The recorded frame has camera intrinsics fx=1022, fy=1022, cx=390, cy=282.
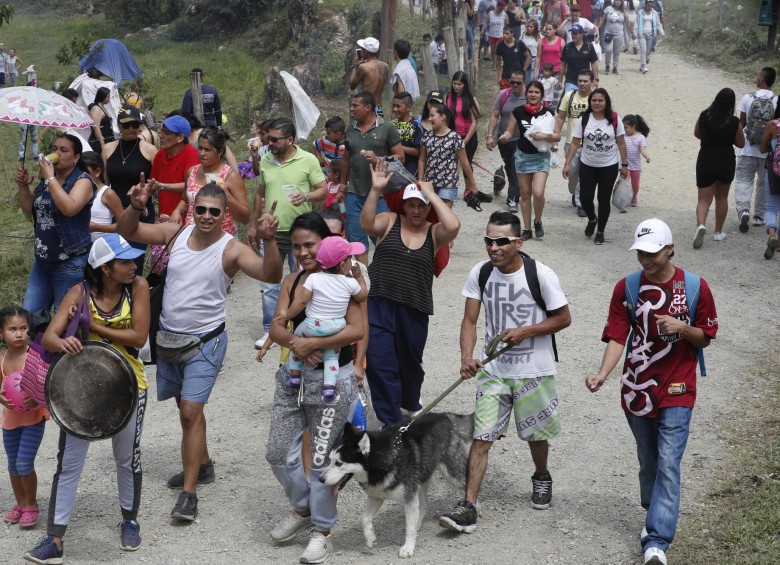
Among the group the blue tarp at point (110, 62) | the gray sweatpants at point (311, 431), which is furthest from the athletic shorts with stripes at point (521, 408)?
the blue tarp at point (110, 62)

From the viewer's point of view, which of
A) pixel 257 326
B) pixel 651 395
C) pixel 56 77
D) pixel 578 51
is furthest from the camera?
pixel 56 77

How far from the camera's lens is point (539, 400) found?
6.21m

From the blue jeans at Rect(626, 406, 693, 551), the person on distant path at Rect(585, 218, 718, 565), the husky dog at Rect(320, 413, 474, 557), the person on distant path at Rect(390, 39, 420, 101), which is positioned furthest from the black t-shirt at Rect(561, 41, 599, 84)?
the blue jeans at Rect(626, 406, 693, 551)

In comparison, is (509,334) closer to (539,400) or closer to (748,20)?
(539,400)

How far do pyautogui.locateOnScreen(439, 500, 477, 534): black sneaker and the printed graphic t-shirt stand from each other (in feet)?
2.68

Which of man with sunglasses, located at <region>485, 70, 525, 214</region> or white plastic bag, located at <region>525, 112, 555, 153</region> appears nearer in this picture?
white plastic bag, located at <region>525, 112, 555, 153</region>

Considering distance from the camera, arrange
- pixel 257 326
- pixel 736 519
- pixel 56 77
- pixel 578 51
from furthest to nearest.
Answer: pixel 56 77
pixel 578 51
pixel 257 326
pixel 736 519

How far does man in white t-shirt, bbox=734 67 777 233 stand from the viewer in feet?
40.1

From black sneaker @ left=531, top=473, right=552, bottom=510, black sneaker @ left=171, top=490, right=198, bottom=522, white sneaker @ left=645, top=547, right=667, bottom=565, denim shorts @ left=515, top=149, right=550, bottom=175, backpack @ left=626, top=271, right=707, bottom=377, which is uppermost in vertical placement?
backpack @ left=626, top=271, right=707, bottom=377

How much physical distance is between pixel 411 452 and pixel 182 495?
149 centimetres

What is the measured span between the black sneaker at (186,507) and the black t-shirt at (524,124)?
23.2 ft

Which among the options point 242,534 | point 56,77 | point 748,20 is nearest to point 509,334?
point 242,534

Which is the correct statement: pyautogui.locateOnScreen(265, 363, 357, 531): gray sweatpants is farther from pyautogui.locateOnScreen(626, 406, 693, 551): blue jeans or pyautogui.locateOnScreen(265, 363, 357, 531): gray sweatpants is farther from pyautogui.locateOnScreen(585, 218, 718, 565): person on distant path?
pyautogui.locateOnScreen(626, 406, 693, 551): blue jeans

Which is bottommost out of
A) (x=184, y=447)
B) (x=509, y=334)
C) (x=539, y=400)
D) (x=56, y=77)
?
(x=56, y=77)
